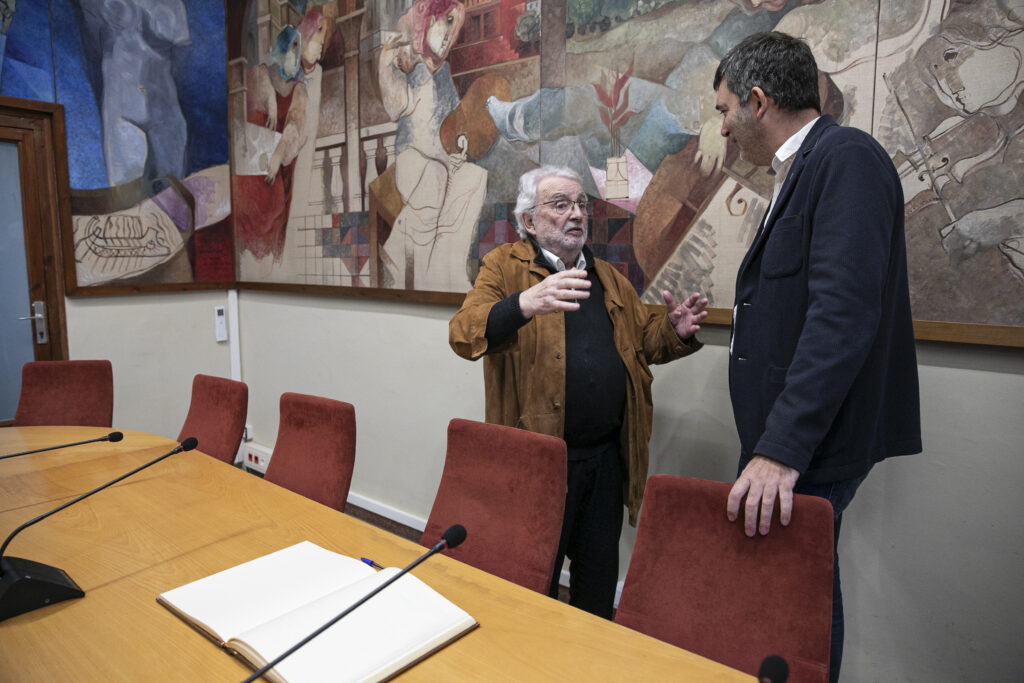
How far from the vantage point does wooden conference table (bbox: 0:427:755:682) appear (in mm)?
1021

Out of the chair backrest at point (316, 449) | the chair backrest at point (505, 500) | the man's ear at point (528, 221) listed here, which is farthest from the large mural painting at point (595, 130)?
the chair backrest at point (316, 449)

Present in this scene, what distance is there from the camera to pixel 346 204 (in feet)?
12.1

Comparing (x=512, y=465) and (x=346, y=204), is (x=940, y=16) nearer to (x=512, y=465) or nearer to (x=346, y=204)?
(x=512, y=465)

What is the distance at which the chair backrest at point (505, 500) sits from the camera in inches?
63.2

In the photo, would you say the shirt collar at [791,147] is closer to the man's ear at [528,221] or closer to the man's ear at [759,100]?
the man's ear at [759,100]

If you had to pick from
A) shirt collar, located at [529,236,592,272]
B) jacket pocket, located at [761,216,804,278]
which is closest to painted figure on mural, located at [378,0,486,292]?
shirt collar, located at [529,236,592,272]

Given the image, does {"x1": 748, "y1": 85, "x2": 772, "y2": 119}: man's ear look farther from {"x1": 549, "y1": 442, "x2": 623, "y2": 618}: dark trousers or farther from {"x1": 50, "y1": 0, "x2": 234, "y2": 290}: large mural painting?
Result: {"x1": 50, "y1": 0, "x2": 234, "y2": 290}: large mural painting

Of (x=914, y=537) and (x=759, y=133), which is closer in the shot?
(x=759, y=133)

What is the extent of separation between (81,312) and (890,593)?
463cm

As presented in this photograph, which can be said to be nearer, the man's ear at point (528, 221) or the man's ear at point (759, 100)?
the man's ear at point (759, 100)

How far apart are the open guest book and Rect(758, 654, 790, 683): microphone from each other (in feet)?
1.76

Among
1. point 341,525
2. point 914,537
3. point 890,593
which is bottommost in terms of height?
point 890,593

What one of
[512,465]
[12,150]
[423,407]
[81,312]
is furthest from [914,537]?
[12,150]

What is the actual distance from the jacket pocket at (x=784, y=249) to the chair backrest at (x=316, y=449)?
139cm
